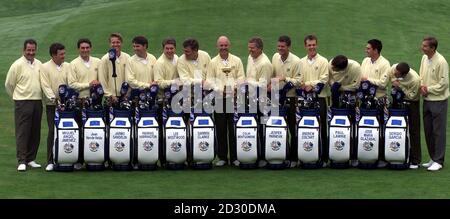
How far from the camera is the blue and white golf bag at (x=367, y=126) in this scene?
14.6m

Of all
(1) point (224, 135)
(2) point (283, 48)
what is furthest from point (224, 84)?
(2) point (283, 48)

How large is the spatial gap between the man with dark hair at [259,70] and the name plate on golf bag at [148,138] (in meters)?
1.62

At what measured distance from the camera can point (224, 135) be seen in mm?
15406

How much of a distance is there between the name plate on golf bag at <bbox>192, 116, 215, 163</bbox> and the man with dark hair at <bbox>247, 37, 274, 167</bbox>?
0.86 meters

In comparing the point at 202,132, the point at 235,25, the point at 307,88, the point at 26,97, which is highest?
the point at 235,25

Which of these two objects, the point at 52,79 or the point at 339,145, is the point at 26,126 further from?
the point at 339,145

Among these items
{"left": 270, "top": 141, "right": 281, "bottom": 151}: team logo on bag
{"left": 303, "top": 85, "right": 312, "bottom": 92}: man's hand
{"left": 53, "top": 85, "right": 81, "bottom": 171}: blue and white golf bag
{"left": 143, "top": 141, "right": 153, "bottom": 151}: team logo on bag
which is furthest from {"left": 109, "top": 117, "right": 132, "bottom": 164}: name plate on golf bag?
{"left": 303, "top": 85, "right": 312, "bottom": 92}: man's hand

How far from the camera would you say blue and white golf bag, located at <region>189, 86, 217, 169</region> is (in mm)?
14594

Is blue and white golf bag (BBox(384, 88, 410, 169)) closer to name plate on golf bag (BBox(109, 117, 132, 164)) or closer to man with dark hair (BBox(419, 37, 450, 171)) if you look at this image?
man with dark hair (BBox(419, 37, 450, 171))

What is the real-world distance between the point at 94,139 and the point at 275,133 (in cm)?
264

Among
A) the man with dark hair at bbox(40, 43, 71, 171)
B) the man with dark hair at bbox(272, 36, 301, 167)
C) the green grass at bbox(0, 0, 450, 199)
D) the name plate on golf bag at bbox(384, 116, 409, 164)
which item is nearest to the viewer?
the name plate on golf bag at bbox(384, 116, 409, 164)

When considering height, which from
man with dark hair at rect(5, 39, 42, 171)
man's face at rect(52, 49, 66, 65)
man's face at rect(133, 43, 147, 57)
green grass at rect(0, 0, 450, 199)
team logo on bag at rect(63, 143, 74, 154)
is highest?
green grass at rect(0, 0, 450, 199)

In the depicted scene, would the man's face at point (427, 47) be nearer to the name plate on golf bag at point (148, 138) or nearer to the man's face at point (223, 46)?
the man's face at point (223, 46)

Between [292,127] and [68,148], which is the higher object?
[292,127]
